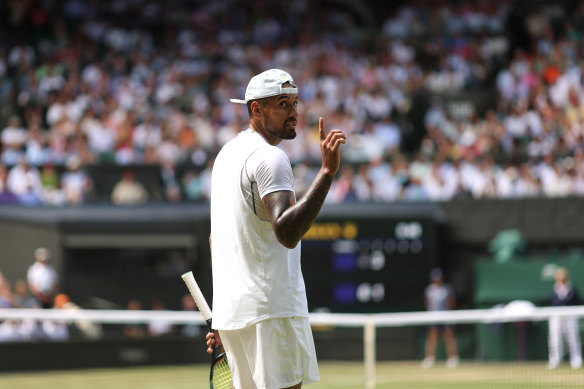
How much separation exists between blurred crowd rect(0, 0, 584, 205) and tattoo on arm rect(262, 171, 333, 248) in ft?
39.8

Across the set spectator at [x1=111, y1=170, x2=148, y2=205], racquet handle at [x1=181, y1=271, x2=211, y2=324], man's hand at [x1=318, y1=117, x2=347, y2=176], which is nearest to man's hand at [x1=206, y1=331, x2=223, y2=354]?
racquet handle at [x1=181, y1=271, x2=211, y2=324]

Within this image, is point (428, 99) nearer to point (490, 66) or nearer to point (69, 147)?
point (490, 66)

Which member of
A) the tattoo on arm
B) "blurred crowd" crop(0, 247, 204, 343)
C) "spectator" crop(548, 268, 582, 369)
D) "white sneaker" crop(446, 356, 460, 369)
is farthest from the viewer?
"white sneaker" crop(446, 356, 460, 369)

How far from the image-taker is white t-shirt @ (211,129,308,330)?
3998mm

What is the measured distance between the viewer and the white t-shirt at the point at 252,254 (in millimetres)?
3998

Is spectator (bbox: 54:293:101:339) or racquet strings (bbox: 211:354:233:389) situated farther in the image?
spectator (bbox: 54:293:101:339)

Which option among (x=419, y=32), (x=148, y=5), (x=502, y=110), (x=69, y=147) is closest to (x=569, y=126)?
(x=502, y=110)

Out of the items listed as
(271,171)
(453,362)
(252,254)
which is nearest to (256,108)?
(271,171)

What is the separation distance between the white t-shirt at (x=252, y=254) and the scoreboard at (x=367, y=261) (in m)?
11.7

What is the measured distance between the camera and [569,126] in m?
17.4

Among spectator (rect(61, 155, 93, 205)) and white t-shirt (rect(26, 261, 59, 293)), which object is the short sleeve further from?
spectator (rect(61, 155, 93, 205))

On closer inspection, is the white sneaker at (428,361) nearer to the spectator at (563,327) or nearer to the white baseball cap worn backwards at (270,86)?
the spectator at (563,327)

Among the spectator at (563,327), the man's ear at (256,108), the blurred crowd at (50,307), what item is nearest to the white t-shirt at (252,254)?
the man's ear at (256,108)

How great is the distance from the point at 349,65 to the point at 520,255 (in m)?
6.47
